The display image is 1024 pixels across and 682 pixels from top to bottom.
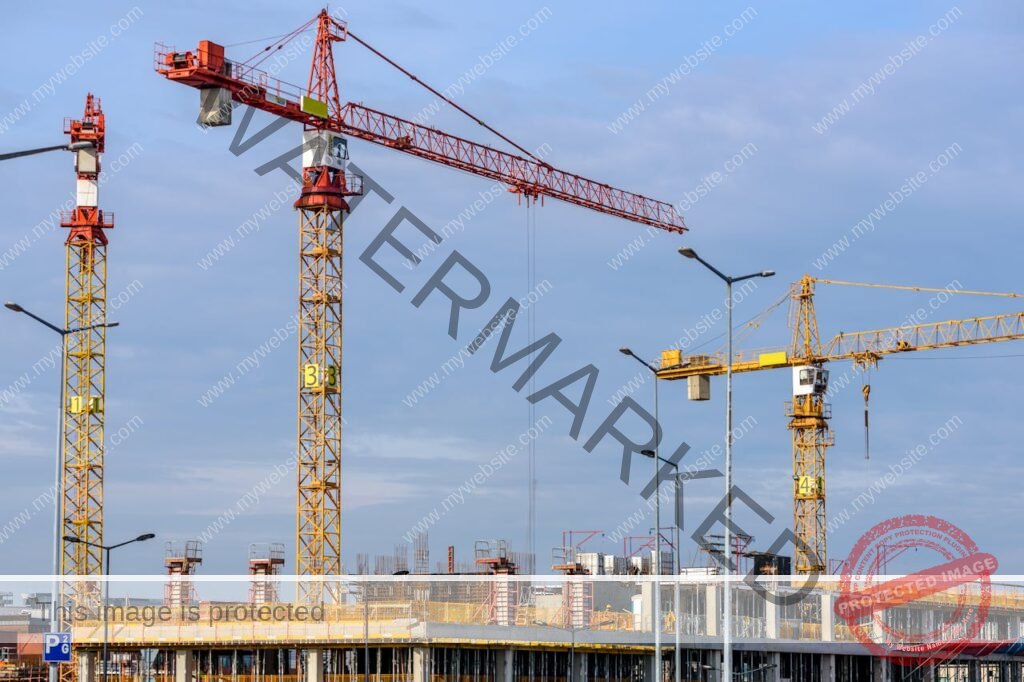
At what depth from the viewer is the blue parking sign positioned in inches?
2083

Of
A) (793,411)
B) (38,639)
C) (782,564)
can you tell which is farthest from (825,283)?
(38,639)

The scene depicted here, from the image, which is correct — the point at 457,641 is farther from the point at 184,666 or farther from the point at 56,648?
the point at 56,648

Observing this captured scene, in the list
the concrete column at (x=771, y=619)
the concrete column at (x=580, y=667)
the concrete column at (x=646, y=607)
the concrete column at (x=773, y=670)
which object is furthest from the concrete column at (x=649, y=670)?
the concrete column at (x=771, y=619)

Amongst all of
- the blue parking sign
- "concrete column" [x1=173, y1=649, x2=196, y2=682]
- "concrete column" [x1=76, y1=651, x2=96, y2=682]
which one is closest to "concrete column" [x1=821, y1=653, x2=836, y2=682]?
"concrete column" [x1=173, y1=649, x2=196, y2=682]

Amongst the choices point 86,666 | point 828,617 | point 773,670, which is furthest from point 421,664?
point 828,617

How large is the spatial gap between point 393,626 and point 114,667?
2199 centimetres

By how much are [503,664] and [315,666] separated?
9.35 metres

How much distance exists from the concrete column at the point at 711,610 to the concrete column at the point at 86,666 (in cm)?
3498

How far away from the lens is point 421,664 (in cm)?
7388

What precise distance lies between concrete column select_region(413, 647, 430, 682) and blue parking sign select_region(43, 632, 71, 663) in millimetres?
22774

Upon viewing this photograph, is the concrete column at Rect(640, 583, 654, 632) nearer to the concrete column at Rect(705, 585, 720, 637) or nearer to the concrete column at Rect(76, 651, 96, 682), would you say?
the concrete column at Rect(705, 585, 720, 637)

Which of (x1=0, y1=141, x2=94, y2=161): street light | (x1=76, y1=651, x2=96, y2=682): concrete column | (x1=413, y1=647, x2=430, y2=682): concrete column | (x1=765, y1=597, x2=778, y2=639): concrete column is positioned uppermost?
(x1=0, y1=141, x2=94, y2=161): street light

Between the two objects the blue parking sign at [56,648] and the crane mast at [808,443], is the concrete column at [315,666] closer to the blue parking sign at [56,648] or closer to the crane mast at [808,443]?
the blue parking sign at [56,648]

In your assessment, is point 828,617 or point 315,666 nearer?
point 315,666
